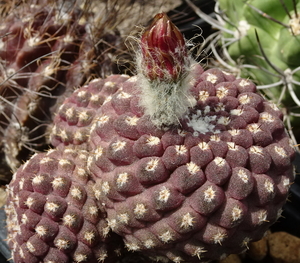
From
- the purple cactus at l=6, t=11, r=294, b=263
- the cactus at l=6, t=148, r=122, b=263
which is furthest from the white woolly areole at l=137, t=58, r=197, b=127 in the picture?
the cactus at l=6, t=148, r=122, b=263

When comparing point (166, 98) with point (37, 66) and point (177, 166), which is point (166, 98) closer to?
point (177, 166)

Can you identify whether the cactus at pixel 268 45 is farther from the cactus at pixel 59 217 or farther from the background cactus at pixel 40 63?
the cactus at pixel 59 217

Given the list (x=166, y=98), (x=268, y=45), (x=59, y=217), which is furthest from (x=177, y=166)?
(x=268, y=45)

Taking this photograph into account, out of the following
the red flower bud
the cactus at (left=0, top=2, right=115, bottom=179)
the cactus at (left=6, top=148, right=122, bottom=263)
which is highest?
the red flower bud

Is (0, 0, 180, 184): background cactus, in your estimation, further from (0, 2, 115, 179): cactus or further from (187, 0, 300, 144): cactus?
(187, 0, 300, 144): cactus

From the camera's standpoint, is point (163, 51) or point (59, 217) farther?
point (59, 217)

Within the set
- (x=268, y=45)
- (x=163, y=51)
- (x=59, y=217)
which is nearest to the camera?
(x=163, y=51)

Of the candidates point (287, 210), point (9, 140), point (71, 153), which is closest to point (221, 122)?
point (71, 153)
